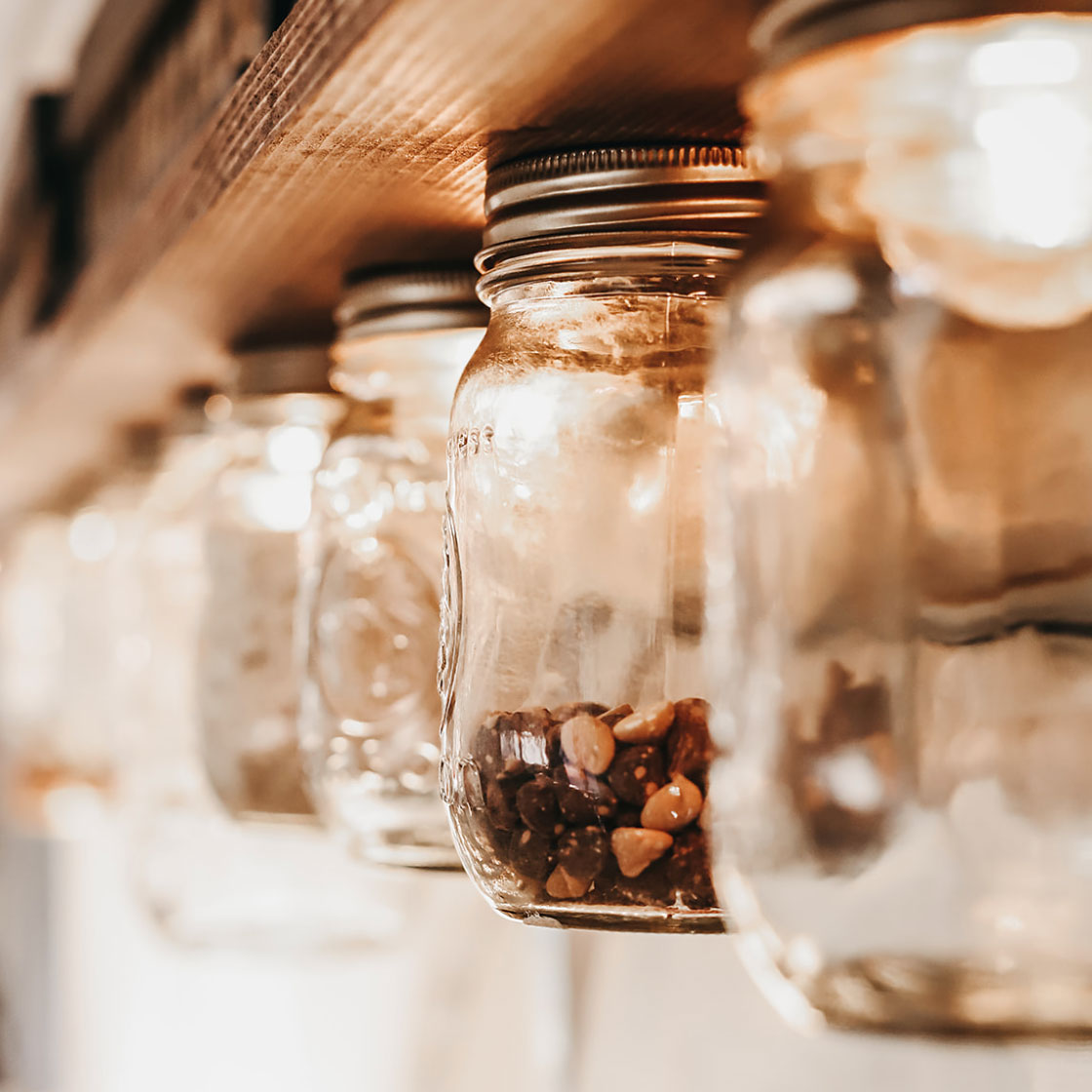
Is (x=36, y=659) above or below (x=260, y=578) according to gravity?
below

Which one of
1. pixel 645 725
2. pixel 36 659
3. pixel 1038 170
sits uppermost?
pixel 1038 170

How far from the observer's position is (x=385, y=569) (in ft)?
2.18

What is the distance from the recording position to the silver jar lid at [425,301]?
1.94 ft

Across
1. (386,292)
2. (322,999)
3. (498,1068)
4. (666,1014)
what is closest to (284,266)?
(386,292)

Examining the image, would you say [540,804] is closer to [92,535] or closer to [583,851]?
[583,851]

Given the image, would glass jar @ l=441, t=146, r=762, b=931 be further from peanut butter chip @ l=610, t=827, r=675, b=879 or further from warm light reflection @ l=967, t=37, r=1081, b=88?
warm light reflection @ l=967, t=37, r=1081, b=88

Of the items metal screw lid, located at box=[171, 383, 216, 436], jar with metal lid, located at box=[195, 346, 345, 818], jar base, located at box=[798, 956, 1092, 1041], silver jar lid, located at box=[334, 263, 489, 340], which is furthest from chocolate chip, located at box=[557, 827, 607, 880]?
metal screw lid, located at box=[171, 383, 216, 436]

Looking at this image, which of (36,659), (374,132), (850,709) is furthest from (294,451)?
(36,659)

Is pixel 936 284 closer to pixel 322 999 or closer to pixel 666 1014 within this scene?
pixel 666 1014

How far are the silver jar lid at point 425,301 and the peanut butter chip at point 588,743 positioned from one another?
0.22m

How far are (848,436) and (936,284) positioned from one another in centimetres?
3

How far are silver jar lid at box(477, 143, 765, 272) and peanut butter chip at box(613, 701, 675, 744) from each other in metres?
0.12

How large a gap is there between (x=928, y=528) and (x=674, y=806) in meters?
0.14

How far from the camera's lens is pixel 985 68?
10.9 inches
